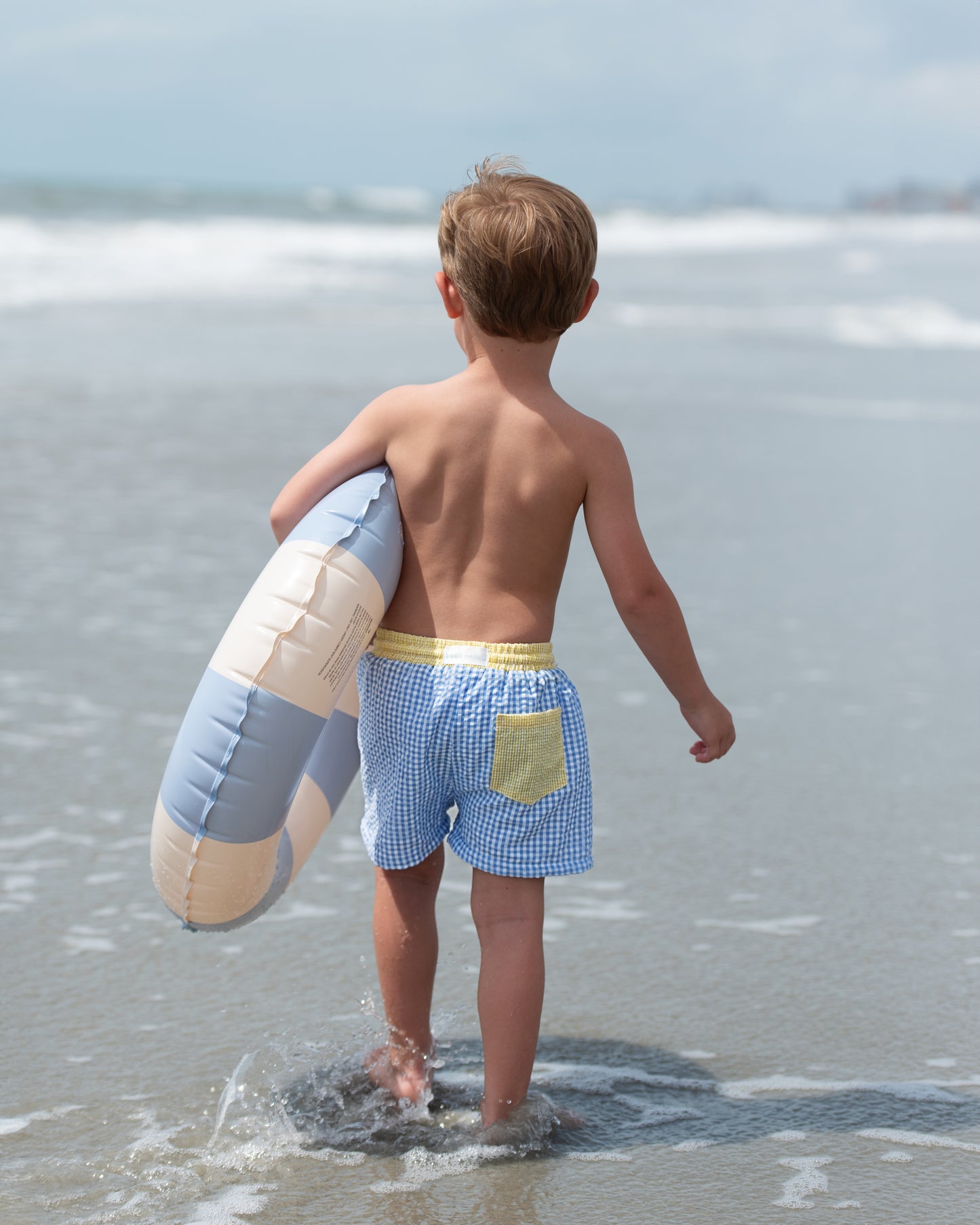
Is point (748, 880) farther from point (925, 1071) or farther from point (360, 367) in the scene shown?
point (360, 367)

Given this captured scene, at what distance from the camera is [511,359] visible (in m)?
2.26

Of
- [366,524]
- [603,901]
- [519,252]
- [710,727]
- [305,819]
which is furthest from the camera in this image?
[603,901]

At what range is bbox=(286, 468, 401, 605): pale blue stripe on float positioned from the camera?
222 cm

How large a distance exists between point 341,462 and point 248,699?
395mm

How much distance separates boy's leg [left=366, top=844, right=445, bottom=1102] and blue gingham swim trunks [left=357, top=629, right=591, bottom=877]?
0.08m

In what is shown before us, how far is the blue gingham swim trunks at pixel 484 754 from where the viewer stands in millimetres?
2236

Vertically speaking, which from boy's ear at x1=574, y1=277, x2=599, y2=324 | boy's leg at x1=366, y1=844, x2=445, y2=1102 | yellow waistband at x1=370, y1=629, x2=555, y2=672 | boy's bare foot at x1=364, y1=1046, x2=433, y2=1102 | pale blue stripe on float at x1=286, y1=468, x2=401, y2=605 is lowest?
boy's bare foot at x1=364, y1=1046, x2=433, y2=1102

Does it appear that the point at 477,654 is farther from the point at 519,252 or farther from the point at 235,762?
the point at 519,252

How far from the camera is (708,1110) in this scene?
2.39 meters

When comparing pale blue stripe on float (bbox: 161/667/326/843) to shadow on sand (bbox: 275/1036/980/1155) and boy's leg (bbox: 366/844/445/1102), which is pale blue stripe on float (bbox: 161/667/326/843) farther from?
shadow on sand (bbox: 275/1036/980/1155)

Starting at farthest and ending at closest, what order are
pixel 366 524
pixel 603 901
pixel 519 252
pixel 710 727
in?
pixel 603 901
pixel 710 727
pixel 366 524
pixel 519 252

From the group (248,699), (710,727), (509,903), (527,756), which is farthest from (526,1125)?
(248,699)

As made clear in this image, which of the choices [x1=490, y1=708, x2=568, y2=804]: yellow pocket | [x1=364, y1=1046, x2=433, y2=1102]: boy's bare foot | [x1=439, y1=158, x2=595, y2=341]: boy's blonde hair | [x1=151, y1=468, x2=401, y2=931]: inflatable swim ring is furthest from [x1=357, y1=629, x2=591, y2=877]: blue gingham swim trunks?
[x1=439, y1=158, x2=595, y2=341]: boy's blonde hair

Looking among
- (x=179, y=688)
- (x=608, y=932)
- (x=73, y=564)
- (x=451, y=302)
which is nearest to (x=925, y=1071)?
(x=608, y=932)
